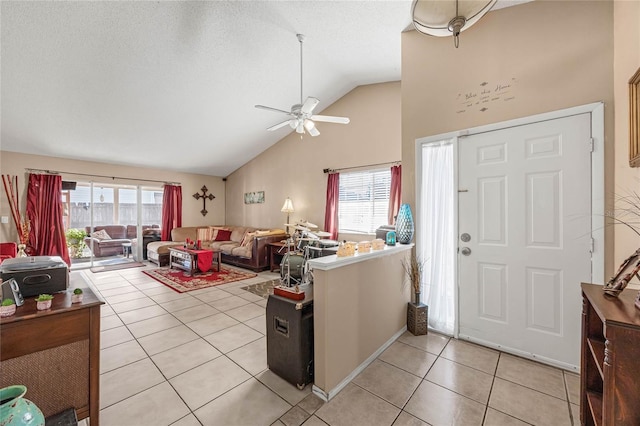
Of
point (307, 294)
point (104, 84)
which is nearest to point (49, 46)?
point (104, 84)

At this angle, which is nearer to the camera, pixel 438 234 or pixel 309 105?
pixel 438 234

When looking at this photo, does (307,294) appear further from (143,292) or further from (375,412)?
(143,292)

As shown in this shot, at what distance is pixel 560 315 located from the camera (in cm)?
210

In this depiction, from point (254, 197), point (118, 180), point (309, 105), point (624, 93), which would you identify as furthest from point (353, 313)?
point (118, 180)

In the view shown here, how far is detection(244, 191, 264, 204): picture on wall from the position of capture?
6936 mm

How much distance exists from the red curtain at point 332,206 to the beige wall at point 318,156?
0.20 meters

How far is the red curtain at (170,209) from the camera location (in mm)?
6926

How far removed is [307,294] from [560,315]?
82.4 inches

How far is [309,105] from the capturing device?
9.92ft

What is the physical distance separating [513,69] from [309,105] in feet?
6.60

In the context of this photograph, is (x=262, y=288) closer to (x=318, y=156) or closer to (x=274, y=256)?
(x=274, y=256)

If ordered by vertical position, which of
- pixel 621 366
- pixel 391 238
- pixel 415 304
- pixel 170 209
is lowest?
pixel 415 304

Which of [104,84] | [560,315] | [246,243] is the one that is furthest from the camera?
[246,243]

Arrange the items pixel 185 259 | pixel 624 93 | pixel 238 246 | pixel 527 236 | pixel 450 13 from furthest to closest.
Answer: pixel 238 246 < pixel 185 259 < pixel 527 236 < pixel 624 93 < pixel 450 13
